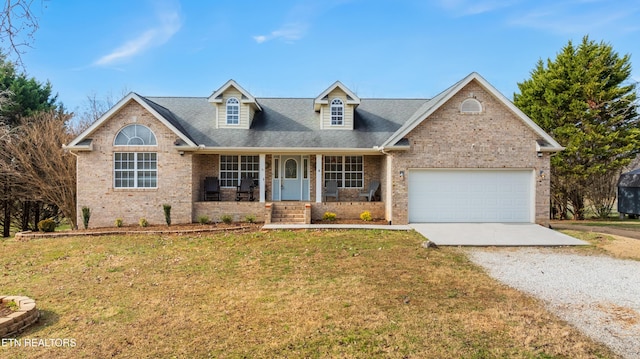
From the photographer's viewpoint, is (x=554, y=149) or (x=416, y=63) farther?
(x=416, y=63)

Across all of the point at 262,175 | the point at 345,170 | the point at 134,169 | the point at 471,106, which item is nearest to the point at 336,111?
the point at 345,170

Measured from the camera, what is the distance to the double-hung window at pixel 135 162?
15.4m

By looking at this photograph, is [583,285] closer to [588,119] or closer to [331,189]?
[331,189]

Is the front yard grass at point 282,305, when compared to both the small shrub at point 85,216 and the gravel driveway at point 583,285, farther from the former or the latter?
the small shrub at point 85,216

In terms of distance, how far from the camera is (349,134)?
17.6m

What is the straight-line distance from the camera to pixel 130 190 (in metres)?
15.4

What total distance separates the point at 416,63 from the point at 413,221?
10250 mm

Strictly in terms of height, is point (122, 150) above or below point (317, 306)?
above

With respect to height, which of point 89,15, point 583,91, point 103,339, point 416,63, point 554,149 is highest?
point 416,63

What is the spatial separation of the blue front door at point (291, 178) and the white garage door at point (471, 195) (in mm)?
5654

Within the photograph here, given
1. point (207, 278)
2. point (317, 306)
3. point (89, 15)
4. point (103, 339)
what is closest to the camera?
point (103, 339)

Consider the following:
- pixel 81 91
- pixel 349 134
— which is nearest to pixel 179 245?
pixel 349 134

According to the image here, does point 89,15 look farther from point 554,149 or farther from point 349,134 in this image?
point 554,149

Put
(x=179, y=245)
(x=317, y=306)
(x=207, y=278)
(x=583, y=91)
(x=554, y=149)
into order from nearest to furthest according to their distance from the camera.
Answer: (x=317, y=306), (x=207, y=278), (x=179, y=245), (x=554, y=149), (x=583, y=91)
